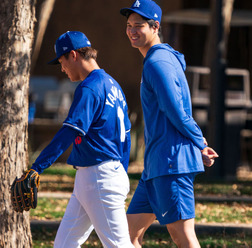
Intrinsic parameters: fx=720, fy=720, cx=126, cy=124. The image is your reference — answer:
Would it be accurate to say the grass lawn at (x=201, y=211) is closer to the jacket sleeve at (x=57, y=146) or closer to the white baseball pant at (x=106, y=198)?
the white baseball pant at (x=106, y=198)

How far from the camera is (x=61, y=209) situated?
9617 mm

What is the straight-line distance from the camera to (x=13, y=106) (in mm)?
6297

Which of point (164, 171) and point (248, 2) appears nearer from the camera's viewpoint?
point (164, 171)

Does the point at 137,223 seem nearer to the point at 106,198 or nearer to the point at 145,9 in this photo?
the point at 106,198

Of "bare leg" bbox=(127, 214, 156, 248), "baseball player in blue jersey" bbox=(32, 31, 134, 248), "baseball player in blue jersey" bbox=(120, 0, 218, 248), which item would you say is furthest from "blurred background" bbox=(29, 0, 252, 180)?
"baseball player in blue jersey" bbox=(32, 31, 134, 248)

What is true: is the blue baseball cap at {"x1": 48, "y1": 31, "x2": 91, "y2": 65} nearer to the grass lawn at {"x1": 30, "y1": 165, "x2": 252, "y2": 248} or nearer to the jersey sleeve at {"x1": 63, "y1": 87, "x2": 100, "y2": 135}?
the jersey sleeve at {"x1": 63, "y1": 87, "x2": 100, "y2": 135}

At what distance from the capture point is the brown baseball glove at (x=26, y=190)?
4.43 meters

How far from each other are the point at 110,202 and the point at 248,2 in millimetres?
18018

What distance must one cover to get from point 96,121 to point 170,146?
0.50 meters

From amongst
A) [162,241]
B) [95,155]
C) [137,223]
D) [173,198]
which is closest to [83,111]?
[95,155]

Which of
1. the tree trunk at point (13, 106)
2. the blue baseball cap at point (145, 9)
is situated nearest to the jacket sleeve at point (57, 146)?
the blue baseball cap at point (145, 9)

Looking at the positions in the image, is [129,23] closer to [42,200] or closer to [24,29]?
[24,29]

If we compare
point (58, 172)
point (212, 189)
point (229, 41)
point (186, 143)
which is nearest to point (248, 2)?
point (229, 41)

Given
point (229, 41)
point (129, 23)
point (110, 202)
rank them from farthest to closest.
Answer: point (229, 41) → point (129, 23) → point (110, 202)
